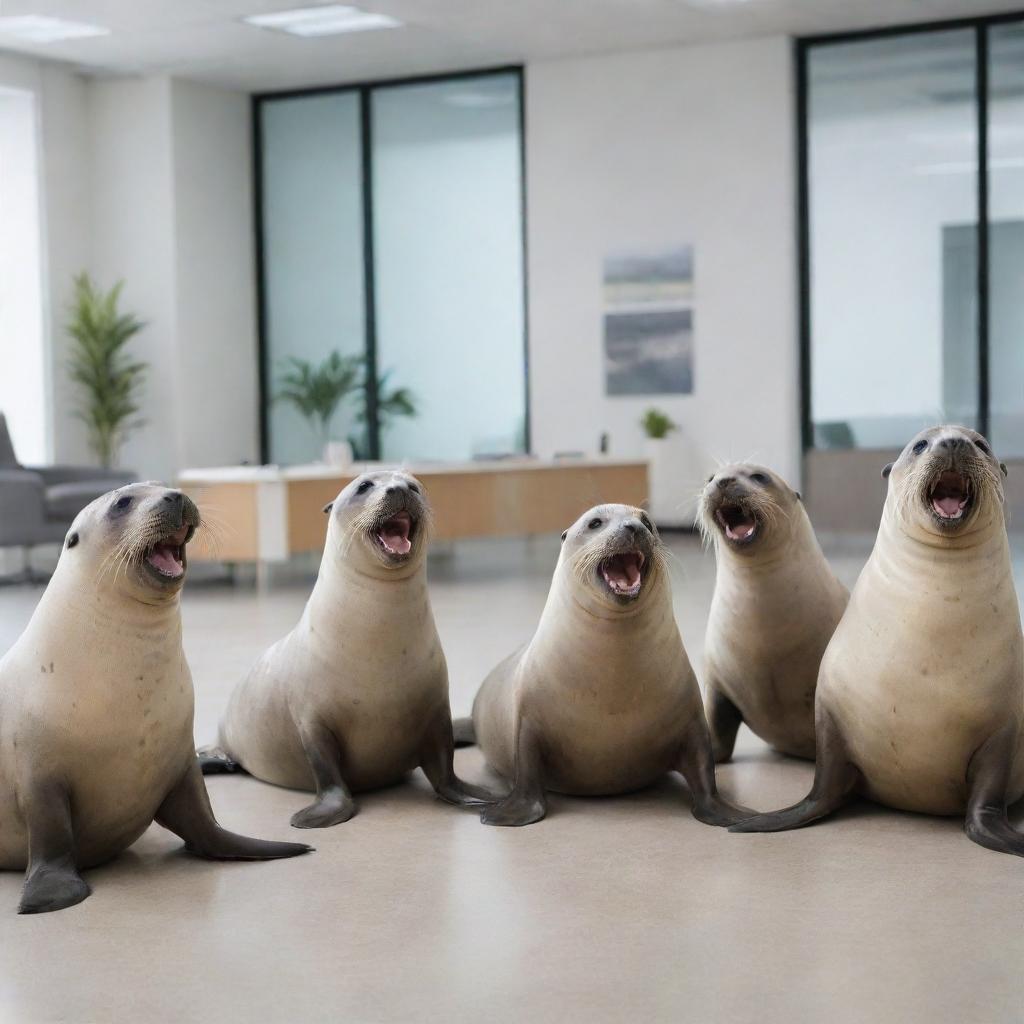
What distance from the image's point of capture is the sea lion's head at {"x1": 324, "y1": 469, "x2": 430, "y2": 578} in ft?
14.2

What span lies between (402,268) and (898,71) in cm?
526

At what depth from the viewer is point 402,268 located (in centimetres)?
1584

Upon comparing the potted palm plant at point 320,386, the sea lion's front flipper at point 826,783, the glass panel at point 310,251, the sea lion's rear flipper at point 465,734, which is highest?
the glass panel at point 310,251

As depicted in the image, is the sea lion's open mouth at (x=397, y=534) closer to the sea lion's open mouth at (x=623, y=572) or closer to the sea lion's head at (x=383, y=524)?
the sea lion's head at (x=383, y=524)

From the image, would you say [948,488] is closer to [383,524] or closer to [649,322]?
[383,524]

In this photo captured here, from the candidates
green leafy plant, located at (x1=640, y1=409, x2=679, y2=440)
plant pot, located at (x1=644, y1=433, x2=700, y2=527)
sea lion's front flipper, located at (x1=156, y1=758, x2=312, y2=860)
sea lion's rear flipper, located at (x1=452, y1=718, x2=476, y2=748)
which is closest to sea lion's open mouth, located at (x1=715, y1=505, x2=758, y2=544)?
sea lion's rear flipper, located at (x1=452, y1=718, x2=476, y2=748)

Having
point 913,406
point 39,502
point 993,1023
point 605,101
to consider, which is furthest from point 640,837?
point 605,101

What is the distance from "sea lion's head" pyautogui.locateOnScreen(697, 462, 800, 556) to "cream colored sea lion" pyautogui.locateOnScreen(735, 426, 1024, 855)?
610 millimetres

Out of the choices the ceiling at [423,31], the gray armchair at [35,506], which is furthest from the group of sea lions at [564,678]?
the ceiling at [423,31]

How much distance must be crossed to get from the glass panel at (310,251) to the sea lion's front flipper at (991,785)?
41.4 feet

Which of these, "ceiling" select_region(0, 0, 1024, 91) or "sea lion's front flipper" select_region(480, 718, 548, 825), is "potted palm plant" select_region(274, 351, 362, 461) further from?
"sea lion's front flipper" select_region(480, 718, 548, 825)

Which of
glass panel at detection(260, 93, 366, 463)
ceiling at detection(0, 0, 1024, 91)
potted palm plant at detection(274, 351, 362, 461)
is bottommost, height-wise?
potted palm plant at detection(274, 351, 362, 461)

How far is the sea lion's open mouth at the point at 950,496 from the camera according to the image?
12.5ft

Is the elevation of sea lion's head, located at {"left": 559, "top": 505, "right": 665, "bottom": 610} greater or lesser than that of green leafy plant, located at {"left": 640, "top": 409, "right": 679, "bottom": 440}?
lesser
